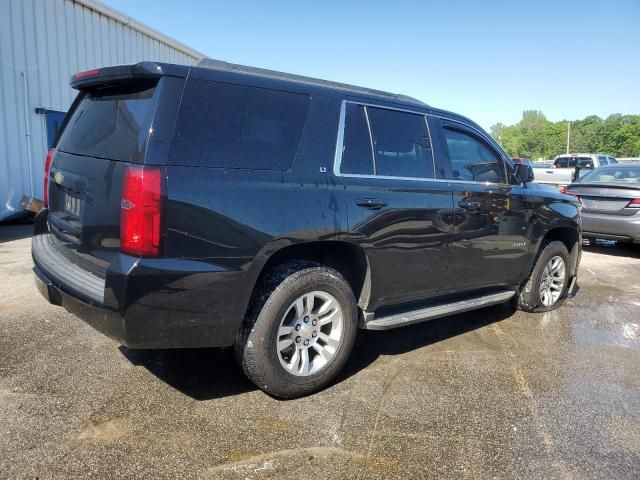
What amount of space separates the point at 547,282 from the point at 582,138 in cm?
10898

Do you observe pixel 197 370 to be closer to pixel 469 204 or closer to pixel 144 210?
pixel 144 210

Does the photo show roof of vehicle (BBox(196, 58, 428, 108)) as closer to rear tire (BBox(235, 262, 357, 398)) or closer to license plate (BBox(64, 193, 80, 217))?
license plate (BBox(64, 193, 80, 217))

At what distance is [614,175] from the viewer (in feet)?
31.3

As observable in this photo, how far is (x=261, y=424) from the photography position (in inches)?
115

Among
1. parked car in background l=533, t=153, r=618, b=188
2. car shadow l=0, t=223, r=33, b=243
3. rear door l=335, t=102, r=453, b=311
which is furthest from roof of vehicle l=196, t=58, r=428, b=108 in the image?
parked car in background l=533, t=153, r=618, b=188

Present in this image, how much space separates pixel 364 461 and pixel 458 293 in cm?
203

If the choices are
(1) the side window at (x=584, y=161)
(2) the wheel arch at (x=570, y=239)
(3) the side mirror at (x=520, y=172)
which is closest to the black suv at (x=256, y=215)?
(3) the side mirror at (x=520, y=172)

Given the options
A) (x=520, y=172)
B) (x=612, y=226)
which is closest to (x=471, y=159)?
(x=520, y=172)

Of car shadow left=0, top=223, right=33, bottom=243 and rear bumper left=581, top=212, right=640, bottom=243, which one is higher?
rear bumper left=581, top=212, right=640, bottom=243

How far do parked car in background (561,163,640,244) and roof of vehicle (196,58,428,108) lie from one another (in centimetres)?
590

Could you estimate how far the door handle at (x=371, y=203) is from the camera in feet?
11.0

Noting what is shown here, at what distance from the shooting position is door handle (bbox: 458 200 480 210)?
4.08 metres

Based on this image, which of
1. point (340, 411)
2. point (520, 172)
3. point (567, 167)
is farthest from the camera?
point (567, 167)

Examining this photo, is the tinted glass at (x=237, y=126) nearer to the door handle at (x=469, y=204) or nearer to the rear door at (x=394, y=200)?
the rear door at (x=394, y=200)
